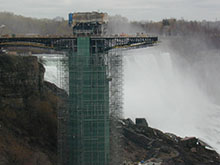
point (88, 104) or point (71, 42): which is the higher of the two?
point (71, 42)

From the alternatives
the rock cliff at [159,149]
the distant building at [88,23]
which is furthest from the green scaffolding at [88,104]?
the rock cliff at [159,149]

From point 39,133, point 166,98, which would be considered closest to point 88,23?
point 39,133

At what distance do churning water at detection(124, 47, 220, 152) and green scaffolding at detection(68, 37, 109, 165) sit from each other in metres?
21.0

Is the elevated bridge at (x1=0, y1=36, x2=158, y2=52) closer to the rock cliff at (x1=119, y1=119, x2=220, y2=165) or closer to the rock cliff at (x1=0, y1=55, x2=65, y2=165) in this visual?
the rock cliff at (x1=0, y1=55, x2=65, y2=165)

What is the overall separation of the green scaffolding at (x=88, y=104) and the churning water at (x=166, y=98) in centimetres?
2096

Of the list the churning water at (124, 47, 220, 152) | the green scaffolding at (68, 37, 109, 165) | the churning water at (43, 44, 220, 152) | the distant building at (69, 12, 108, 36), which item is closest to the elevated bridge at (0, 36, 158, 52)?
the green scaffolding at (68, 37, 109, 165)

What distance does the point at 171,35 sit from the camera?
128750 mm

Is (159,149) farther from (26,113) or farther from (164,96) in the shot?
(164,96)

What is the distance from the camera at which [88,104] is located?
41.0m

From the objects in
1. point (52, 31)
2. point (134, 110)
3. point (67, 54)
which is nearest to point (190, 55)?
point (52, 31)

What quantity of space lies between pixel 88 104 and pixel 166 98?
46883 millimetres

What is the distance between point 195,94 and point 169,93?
33.5ft

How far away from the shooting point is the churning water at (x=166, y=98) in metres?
67.7

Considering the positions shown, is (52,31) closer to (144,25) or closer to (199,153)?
(144,25)
